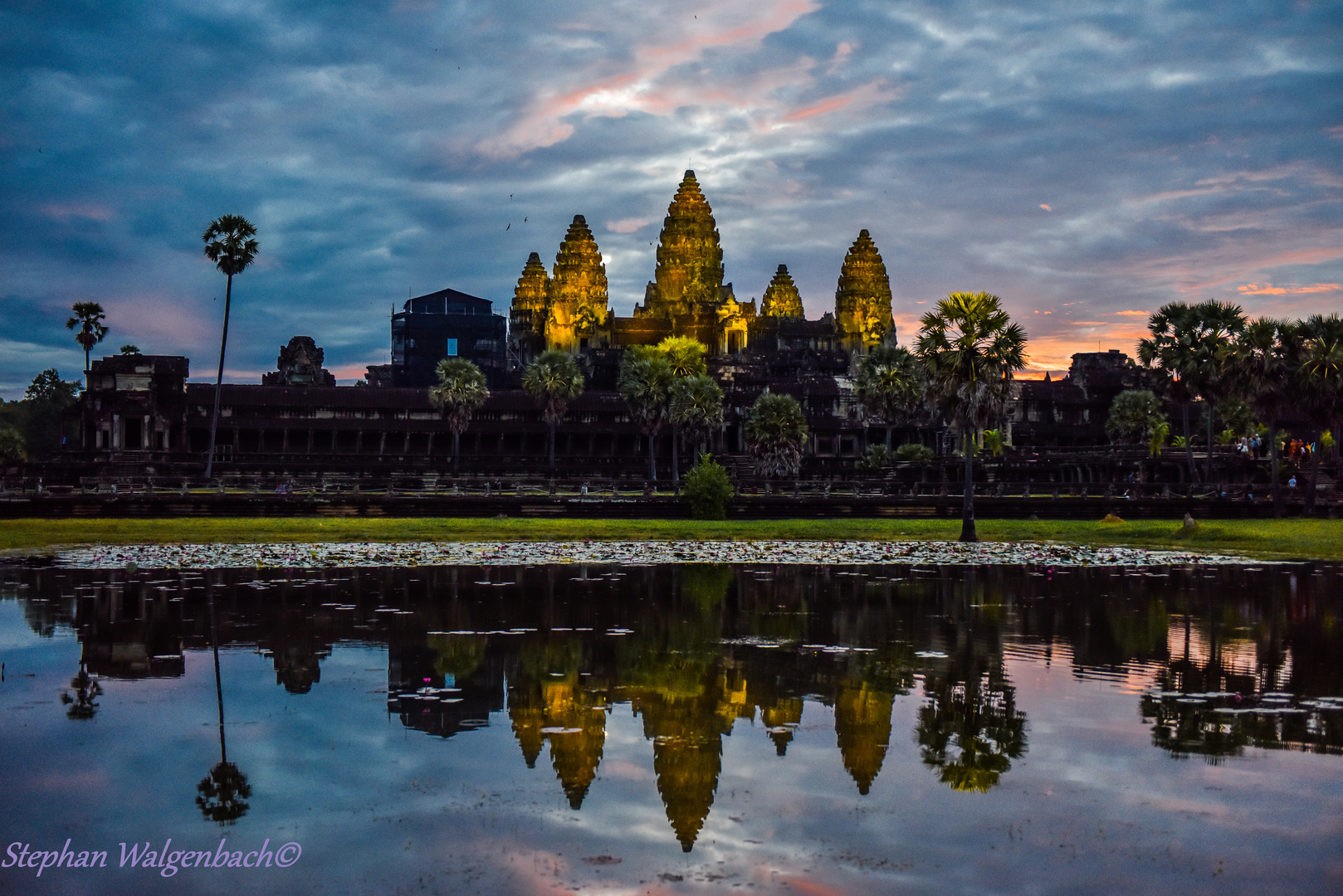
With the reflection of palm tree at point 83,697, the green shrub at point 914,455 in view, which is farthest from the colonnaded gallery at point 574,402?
the reflection of palm tree at point 83,697

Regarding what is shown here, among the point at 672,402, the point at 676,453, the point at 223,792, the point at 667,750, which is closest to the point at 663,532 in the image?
the point at 667,750

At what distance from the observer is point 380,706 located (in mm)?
12828

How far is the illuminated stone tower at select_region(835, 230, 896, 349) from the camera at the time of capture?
151m

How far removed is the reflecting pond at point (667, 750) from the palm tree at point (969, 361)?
1889cm

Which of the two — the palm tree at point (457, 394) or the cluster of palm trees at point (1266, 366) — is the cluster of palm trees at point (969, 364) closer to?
the cluster of palm trees at point (1266, 366)

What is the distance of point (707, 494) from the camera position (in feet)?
154

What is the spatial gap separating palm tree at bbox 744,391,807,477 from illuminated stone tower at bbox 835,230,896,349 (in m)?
77.7

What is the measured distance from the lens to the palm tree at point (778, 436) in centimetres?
7262

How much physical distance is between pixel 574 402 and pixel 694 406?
948 inches

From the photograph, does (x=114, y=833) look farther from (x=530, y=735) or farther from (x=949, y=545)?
(x=949, y=545)

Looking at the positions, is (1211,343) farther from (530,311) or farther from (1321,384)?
(530,311)

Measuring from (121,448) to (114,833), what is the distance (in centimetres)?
8158

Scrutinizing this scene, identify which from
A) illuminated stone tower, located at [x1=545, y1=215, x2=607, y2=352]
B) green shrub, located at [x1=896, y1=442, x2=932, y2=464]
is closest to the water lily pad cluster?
green shrub, located at [x1=896, y1=442, x2=932, y2=464]

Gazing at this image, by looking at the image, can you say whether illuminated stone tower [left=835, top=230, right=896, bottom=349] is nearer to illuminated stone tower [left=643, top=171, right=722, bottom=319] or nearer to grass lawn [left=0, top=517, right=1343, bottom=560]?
illuminated stone tower [left=643, top=171, right=722, bottom=319]
